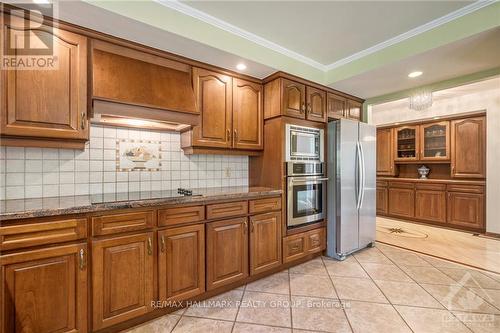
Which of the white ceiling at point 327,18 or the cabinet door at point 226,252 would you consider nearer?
the white ceiling at point 327,18

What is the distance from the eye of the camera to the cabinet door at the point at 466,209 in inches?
164

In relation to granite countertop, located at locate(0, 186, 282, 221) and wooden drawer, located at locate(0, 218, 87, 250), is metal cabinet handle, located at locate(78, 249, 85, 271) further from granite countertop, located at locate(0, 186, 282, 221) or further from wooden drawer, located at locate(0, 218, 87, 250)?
granite countertop, located at locate(0, 186, 282, 221)

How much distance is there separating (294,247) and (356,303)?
0.88 metres

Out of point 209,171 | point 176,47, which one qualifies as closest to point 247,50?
point 176,47

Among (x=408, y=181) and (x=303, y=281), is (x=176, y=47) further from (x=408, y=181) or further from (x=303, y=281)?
(x=408, y=181)

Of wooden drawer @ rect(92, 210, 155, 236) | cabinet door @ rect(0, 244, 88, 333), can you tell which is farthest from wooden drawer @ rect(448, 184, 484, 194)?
cabinet door @ rect(0, 244, 88, 333)

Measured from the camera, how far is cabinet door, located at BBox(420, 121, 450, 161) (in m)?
4.70

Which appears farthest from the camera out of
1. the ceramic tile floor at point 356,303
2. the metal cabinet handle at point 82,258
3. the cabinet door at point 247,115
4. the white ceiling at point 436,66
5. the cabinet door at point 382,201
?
the cabinet door at point 382,201

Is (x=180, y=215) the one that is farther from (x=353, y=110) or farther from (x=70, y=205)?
(x=353, y=110)

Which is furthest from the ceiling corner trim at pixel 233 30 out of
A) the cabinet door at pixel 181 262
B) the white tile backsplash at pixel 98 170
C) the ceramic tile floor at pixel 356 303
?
the ceramic tile floor at pixel 356 303

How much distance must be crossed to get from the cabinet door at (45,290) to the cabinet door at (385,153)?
5.88 m

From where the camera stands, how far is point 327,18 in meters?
2.14

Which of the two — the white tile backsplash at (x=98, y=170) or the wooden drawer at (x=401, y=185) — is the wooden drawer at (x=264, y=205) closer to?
the white tile backsplash at (x=98, y=170)

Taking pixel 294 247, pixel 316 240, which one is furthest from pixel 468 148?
pixel 294 247
